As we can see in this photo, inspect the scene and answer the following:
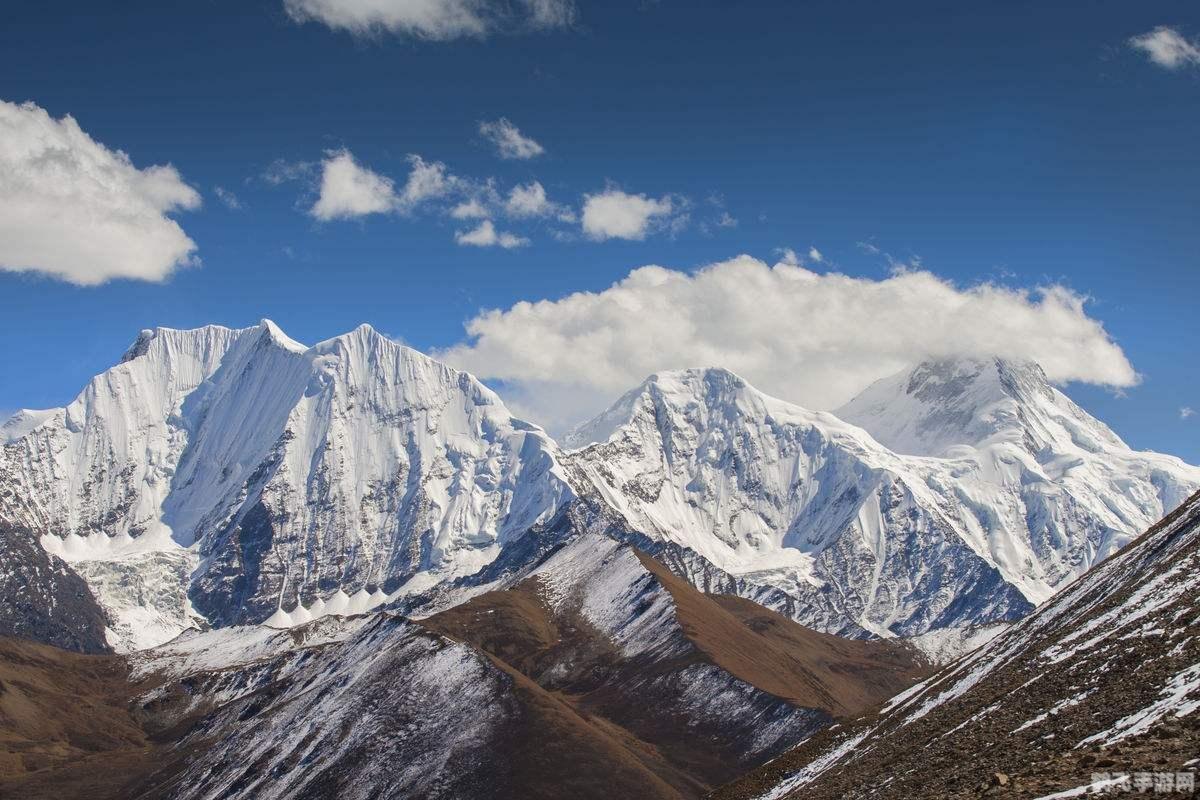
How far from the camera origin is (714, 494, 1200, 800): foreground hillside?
60.5 meters

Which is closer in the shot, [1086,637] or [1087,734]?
[1087,734]

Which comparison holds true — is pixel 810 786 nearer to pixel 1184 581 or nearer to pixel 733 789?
pixel 733 789

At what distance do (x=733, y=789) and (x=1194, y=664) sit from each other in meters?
60.3

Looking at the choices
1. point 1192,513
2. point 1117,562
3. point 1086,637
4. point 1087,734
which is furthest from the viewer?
point 1117,562

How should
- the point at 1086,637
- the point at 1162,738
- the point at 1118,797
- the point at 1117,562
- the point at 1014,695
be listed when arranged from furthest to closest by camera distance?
the point at 1117,562 → the point at 1086,637 → the point at 1014,695 → the point at 1162,738 → the point at 1118,797

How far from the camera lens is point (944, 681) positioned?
124 m

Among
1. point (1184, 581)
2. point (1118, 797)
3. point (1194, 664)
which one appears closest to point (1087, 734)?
point (1194, 664)

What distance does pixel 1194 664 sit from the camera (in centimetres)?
7106

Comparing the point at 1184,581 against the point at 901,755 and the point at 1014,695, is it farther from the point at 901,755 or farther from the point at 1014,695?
the point at 901,755

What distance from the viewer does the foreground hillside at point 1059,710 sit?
60531mm

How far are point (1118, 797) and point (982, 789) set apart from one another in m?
10.8

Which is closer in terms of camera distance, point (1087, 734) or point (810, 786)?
point (1087, 734)

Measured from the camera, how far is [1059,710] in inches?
3108

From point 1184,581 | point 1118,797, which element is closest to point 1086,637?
point 1184,581
